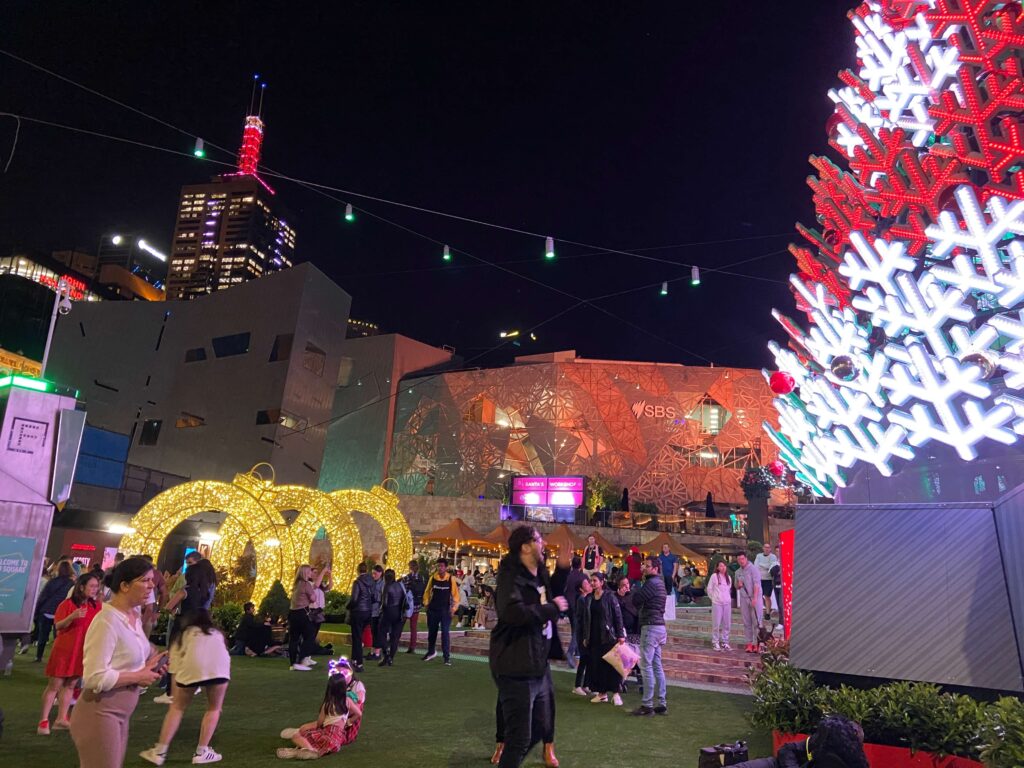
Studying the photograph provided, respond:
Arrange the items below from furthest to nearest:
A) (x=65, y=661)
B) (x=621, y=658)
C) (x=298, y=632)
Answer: (x=298, y=632) < (x=621, y=658) < (x=65, y=661)

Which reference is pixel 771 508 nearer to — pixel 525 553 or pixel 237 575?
pixel 237 575

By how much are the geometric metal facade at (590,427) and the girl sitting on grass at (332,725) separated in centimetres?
3816

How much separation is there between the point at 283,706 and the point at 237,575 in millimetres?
9728

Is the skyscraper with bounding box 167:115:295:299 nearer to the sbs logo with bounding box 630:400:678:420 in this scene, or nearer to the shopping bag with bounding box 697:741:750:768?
the sbs logo with bounding box 630:400:678:420

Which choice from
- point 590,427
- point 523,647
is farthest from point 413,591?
point 590,427

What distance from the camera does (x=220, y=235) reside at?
451 ft

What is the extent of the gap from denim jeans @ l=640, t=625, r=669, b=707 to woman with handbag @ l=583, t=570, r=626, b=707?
0.42 meters

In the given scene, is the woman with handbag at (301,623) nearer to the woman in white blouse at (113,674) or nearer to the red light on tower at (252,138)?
the woman in white blouse at (113,674)

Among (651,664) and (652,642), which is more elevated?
(652,642)

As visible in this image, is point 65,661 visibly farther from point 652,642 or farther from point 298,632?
point 652,642

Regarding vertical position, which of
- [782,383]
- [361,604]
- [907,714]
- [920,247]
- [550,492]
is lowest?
[907,714]

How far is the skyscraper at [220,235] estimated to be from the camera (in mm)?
135625

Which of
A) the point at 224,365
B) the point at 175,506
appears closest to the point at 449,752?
the point at 175,506

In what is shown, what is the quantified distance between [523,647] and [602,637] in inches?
182
